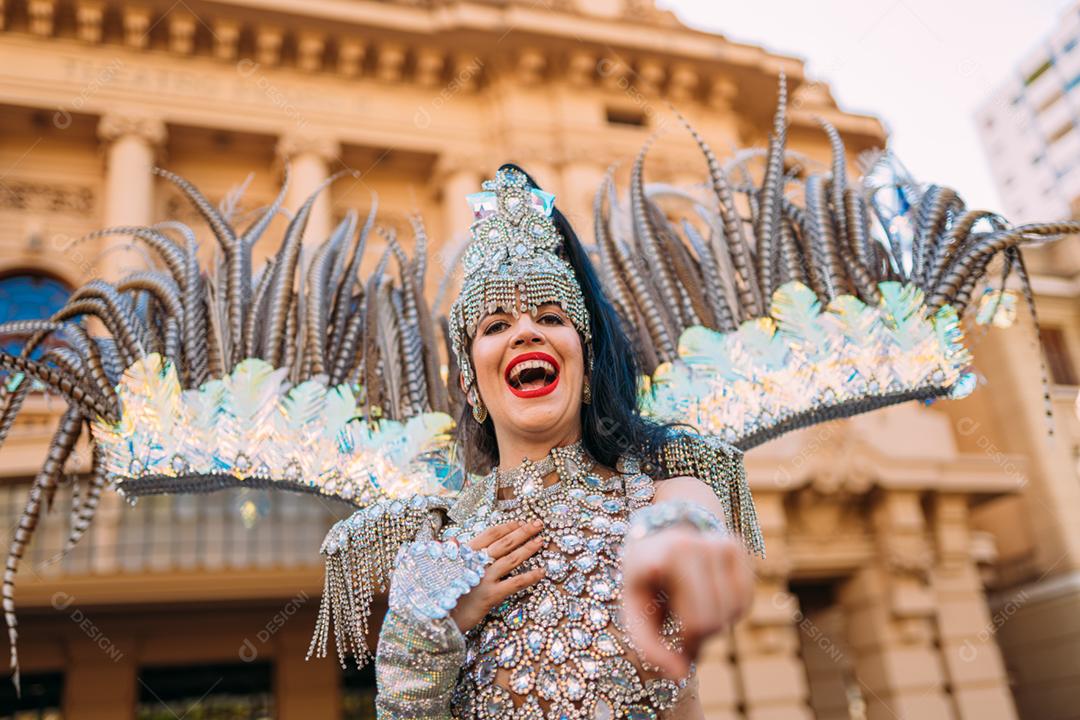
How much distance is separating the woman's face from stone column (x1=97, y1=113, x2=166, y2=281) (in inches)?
441

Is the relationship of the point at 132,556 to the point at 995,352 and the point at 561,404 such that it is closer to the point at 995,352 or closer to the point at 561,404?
the point at 561,404

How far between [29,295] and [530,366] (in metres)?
12.8

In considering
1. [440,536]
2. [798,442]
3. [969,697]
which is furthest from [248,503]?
[969,697]

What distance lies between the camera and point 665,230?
12.0 feet

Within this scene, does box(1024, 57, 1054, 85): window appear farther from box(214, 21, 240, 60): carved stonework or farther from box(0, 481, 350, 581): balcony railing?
box(0, 481, 350, 581): balcony railing

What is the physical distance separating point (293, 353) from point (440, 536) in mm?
1350

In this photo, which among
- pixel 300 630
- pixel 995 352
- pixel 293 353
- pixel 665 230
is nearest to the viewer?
pixel 293 353

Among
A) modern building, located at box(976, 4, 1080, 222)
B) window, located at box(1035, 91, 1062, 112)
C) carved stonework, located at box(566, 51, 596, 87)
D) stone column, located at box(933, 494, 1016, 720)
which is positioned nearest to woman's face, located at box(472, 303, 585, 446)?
stone column, located at box(933, 494, 1016, 720)

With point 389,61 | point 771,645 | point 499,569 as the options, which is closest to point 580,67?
point 389,61

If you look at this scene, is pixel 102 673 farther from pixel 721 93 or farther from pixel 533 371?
pixel 721 93

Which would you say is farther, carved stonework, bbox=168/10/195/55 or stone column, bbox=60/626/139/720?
carved stonework, bbox=168/10/195/55

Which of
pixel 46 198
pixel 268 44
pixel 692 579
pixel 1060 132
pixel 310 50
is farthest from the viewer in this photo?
pixel 1060 132

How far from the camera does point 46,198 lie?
1281cm

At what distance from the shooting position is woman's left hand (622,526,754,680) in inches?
46.4
